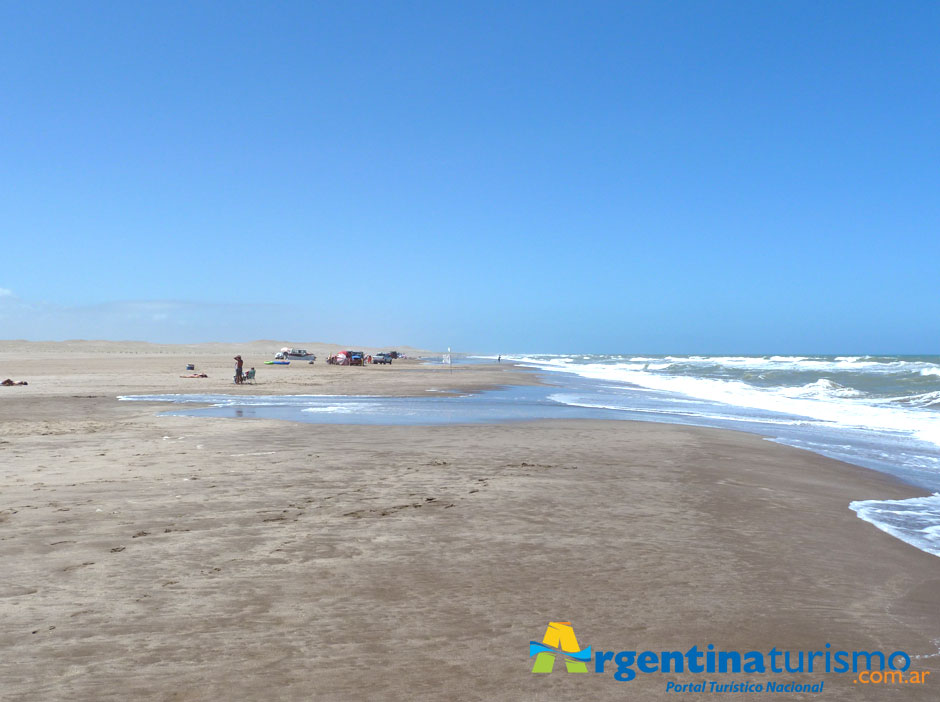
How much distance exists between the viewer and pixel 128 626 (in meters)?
4.48

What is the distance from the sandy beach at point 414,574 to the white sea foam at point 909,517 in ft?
0.95

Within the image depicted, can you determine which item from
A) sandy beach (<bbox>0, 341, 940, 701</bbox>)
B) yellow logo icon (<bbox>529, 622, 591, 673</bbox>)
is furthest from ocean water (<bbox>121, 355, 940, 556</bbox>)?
yellow logo icon (<bbox>529, 622, 591, 673</bbox>)

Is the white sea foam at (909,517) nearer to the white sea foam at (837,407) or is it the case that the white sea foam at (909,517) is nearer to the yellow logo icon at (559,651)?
the yellow logo icon at (559,651)

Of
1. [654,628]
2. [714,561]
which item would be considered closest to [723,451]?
[714,561]

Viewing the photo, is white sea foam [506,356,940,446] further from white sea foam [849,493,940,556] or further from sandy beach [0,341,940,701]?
sandy beach [0,341,940,701]

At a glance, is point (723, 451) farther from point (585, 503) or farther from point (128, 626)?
point (128, 626)

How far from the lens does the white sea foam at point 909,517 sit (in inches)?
298

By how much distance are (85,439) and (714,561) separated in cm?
1233

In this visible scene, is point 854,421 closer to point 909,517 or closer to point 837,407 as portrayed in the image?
point 837,407

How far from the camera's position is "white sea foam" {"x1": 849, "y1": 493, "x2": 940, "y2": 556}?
7559mm

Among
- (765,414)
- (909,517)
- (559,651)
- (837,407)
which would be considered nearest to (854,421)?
(765,414)

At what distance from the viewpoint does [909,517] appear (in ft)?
28.5

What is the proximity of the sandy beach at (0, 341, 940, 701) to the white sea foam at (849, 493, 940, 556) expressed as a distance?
11.4 inches

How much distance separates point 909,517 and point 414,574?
687cm
